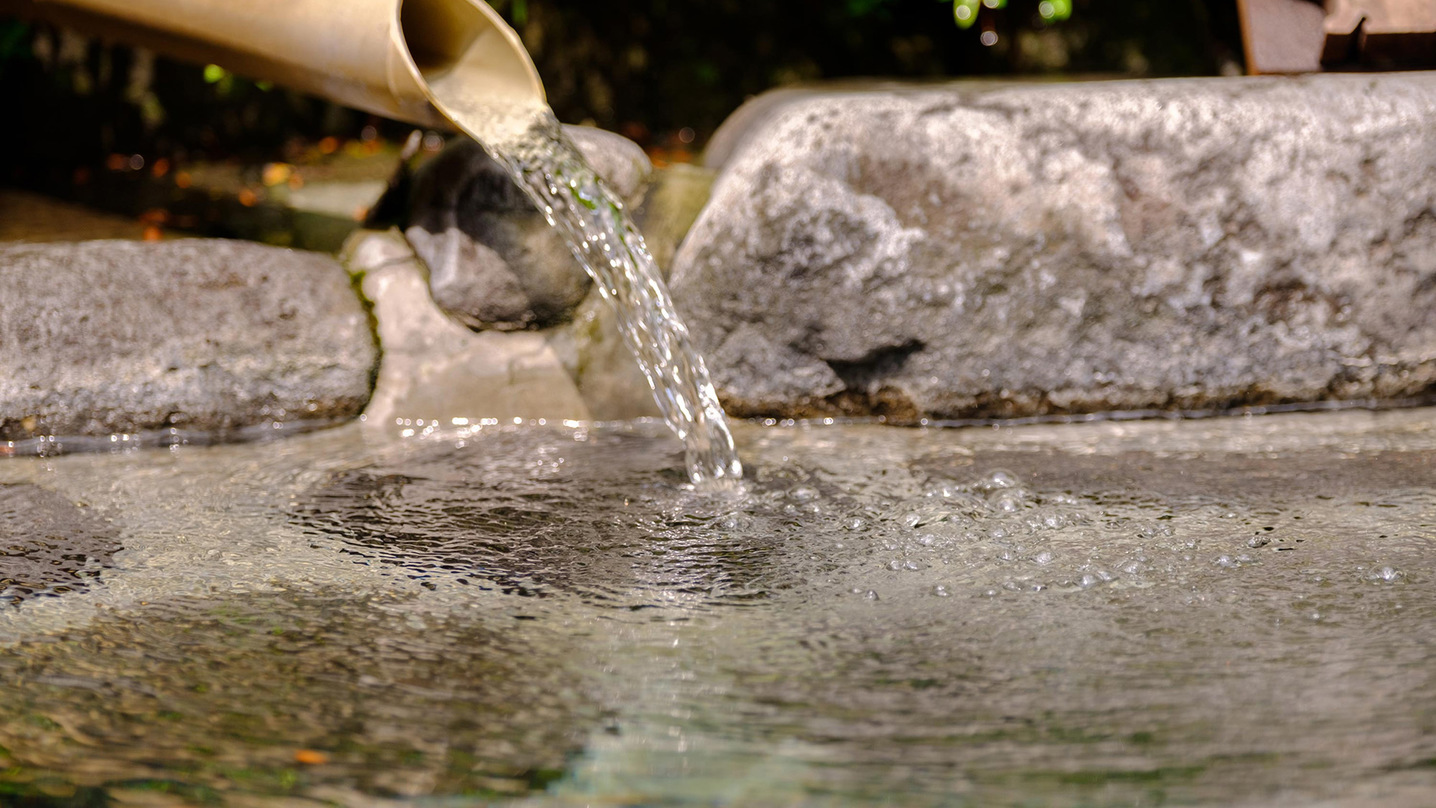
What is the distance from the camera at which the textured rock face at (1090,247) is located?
307 cm

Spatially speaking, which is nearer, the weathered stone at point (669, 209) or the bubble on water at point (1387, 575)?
the bubble on water at point (1387, 575)

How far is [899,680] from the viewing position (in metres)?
1.60

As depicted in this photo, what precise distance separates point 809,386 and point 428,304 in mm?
1149

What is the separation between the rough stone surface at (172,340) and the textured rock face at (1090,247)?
3.58 feet

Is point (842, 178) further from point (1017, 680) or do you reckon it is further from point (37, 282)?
point (37, 282)

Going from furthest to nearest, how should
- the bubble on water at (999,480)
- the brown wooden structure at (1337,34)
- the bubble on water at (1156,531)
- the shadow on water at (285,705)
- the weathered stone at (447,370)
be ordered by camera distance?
the brown wooden structure at (1337,34) → the weathered stone at (447,370) → the bubble on water at (999,480) → the bubble on water at (1156,531) → the shadow on water at (285,705)

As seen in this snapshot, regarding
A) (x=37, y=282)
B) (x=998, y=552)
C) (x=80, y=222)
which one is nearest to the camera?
(x=998, y=552)

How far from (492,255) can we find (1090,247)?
170cm

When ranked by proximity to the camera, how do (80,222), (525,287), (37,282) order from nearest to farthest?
(37,282), (525,287), (80,222)

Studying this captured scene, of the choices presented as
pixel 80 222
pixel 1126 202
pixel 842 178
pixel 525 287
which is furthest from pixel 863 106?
pixel 80 222

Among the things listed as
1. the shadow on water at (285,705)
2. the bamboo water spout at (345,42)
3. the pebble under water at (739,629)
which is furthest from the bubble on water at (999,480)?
the bamboo water spout at (345,42)

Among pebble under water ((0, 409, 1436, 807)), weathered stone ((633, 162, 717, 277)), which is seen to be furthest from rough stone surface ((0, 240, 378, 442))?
weathered stone ((633, 162, 717, 277))

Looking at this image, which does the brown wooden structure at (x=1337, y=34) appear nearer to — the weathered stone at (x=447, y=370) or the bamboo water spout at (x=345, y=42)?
→ the bamboo water spout at (x=345, y=42)

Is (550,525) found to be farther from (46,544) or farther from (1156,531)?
(1156,531)
